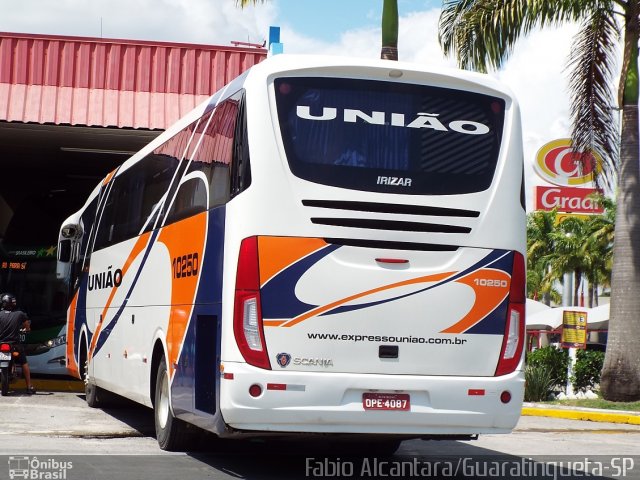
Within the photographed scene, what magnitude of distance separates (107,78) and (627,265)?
1100 centimetres

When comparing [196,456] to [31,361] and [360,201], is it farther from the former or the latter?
[31,361]

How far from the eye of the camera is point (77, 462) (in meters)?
10.2

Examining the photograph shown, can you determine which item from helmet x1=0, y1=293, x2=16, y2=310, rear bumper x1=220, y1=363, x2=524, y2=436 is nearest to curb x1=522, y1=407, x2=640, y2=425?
helmet x1=0, y1=293, x2=16, y2=310

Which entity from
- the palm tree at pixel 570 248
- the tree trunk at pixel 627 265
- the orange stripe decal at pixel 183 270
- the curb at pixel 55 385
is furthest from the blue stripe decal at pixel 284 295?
the palm tree at pixel 570 248

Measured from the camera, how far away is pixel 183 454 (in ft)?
36.5

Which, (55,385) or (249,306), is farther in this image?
(55,385)

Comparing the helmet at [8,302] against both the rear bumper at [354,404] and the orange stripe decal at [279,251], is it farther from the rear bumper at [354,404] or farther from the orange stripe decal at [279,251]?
the orange stripe decal at [279,251]

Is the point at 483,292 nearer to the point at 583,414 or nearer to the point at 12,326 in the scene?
the point at 583,414

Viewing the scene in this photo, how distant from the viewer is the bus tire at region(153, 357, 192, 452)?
11.0 metres

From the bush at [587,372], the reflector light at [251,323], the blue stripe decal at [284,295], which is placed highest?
the blue stripe decal at [284,295]

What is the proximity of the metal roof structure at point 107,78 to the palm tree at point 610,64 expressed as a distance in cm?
475

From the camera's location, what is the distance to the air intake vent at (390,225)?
8.96 metres

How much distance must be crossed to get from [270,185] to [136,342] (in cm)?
454

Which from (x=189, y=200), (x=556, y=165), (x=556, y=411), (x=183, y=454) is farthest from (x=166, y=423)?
(x=556, y=165)
